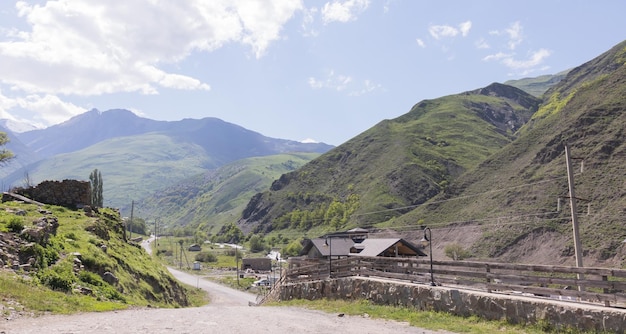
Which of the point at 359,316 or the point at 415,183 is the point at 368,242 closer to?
the point at 359,316

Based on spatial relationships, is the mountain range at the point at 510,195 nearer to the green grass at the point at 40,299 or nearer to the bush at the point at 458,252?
the bush at the point at 458,252

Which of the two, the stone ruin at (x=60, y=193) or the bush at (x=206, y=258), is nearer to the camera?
the stone ruin at (x=60, y=193)

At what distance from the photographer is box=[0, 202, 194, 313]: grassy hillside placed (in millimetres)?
13578

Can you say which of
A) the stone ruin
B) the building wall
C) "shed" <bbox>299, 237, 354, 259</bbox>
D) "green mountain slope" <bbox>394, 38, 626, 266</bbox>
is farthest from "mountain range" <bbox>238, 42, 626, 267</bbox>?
the building wall

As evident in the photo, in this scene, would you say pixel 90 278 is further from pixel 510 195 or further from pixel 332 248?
pixel 510 195

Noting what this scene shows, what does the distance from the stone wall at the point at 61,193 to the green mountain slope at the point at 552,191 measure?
54.0 meters

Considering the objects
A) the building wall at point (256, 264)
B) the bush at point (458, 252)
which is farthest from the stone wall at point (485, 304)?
the building wall at point (256, 264)

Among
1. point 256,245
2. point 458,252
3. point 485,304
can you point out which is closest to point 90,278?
point 485,304

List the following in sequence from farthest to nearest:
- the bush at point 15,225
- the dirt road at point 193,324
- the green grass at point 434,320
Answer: the bush at point 15,225
the green grass at point 434,320
the dirt road at point 193,324

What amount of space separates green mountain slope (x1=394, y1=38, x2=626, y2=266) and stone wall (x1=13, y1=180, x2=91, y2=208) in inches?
2127

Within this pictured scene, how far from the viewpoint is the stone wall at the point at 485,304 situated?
10.6 m

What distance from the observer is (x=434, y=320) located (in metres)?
14.3

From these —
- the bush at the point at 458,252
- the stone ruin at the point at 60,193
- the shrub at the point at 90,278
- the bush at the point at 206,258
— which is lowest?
the bush at the point at 206,258

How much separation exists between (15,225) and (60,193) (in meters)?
16.4
